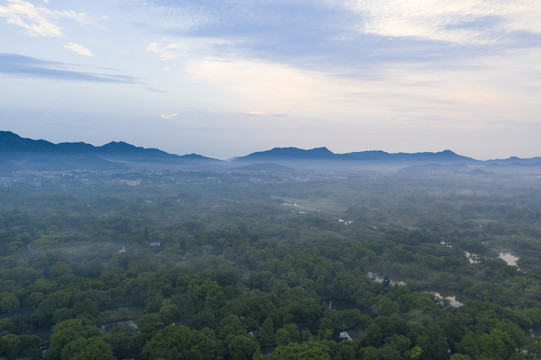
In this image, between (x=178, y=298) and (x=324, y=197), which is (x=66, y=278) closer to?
(x=178, y=298)

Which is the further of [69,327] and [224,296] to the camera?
[224,296]

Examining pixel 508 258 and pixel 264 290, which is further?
pixel 508 258

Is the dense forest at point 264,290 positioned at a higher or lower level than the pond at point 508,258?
higher

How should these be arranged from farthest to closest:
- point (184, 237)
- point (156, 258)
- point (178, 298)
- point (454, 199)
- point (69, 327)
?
point (454, 199), point (184, 237), point (156, 258), point (178, 298), point (69, 327)

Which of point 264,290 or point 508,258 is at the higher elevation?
point 264,290

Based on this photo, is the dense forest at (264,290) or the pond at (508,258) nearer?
the dense forest at (264,290)

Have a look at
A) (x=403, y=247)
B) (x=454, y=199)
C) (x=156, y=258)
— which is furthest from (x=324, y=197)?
(x=156, y=258)

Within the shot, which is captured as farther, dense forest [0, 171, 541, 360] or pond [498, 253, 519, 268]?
pond [498, 253, 519, 268]

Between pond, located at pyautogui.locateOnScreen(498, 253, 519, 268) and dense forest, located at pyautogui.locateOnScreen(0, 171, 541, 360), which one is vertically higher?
dense forest, located at pyautogui.locateOnScreen(0, 171, 541, 360)
